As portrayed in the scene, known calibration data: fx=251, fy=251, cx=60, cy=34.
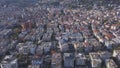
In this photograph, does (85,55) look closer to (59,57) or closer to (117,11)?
(59,57)

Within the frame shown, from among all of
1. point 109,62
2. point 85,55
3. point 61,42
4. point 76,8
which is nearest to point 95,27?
point 61,42

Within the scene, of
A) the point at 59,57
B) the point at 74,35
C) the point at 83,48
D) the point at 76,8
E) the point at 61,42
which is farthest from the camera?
the point at 76,8

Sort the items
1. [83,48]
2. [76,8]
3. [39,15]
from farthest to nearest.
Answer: [76,8] < [39,15] < [83,48]

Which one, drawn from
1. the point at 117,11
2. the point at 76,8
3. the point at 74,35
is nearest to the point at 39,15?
the point at 76,8

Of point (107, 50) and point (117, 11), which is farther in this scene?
point (117, 11)

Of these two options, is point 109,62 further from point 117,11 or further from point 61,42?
point 117,11

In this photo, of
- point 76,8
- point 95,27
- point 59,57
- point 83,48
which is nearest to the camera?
point 59,57
